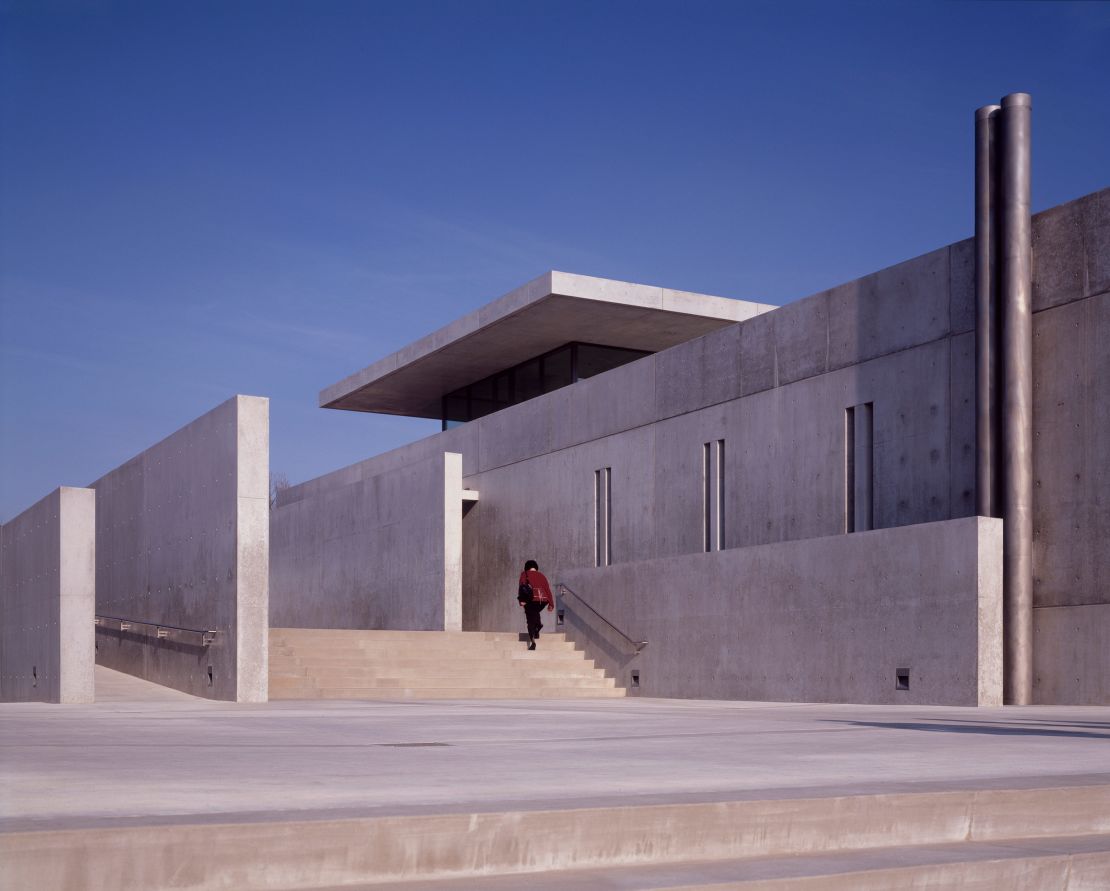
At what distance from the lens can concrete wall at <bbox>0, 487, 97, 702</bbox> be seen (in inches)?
569

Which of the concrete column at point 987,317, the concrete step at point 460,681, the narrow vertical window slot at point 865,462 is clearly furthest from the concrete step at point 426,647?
the concrete column at point 987,317

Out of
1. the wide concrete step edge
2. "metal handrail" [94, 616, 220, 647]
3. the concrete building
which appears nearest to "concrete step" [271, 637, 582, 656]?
the concrete building

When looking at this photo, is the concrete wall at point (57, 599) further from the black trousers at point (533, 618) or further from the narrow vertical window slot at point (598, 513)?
the narrow vertical window slot at point (598, 513)

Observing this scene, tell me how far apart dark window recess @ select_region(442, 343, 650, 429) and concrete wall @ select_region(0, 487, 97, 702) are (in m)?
13.6

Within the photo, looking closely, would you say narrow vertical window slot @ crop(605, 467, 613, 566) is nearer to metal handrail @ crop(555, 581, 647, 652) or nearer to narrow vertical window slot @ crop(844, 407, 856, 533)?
metal handrail @ crop(555, 581, 647, 652)

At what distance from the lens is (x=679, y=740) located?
24.7ft

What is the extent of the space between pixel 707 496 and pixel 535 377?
351 inches

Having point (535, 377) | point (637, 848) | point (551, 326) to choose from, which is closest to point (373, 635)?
point (551, 326)

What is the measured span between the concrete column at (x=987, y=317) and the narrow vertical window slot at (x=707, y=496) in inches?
262

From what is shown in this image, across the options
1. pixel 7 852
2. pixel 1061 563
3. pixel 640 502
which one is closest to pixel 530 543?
pixel 640 502

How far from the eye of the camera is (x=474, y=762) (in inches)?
228

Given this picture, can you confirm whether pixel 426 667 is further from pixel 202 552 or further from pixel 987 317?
pixel 987 317

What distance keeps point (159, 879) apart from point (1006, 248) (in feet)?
45.4

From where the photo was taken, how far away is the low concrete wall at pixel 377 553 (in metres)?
25.8
